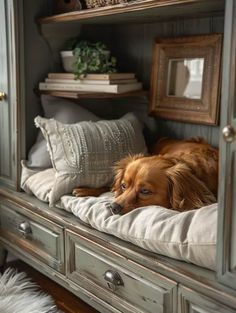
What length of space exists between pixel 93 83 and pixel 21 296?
96 cm

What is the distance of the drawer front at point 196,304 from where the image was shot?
49.4 inches

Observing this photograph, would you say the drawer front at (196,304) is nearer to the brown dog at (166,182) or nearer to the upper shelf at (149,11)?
the brown dog at (166,182)

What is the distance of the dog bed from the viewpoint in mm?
1333

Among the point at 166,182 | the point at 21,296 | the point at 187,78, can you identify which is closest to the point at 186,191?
the point at 166,182

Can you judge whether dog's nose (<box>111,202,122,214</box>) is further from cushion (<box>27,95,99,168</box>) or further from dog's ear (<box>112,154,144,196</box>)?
cushion (<box>27,95,99,168</box>)

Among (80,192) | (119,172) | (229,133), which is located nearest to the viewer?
(229,133)

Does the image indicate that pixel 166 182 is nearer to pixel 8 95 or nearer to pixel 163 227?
pixel 163 227

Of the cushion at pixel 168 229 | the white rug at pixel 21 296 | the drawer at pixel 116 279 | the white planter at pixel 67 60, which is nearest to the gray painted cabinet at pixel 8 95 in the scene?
the white planter at pixel 67 60

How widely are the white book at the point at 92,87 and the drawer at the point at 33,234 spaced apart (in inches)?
22.4

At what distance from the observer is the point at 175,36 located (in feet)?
6.89

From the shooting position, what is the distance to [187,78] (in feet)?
6.73

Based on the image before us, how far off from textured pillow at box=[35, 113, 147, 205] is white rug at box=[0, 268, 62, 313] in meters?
0.41

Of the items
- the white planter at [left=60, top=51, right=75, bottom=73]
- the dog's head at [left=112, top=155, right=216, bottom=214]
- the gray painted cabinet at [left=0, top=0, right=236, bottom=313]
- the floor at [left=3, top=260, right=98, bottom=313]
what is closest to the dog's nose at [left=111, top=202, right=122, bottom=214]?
the dog's head at [left=112, top=155, right=216, bottom=214]

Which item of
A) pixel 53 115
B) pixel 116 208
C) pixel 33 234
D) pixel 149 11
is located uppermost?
pixel 149 11
